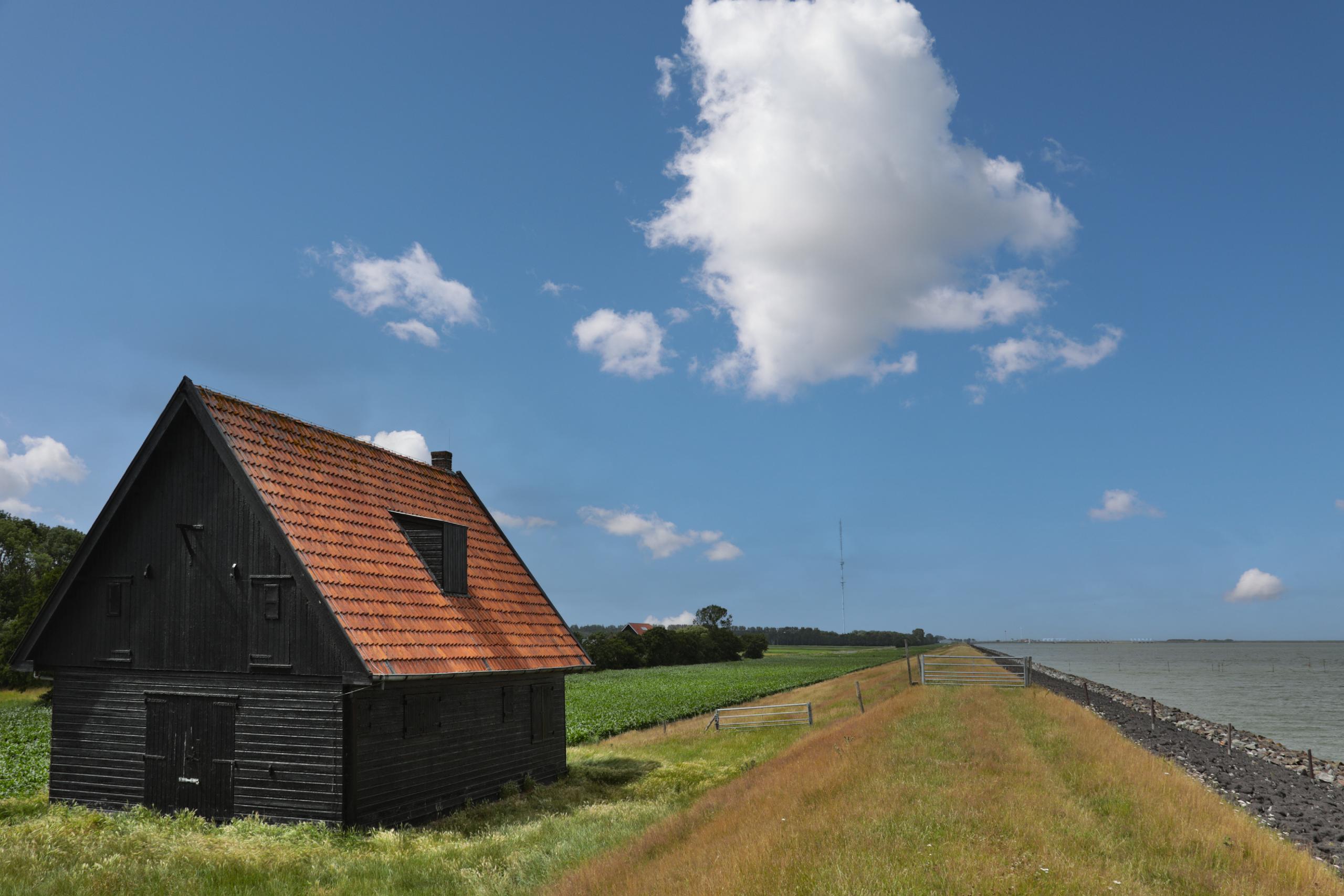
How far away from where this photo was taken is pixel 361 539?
1844 cm

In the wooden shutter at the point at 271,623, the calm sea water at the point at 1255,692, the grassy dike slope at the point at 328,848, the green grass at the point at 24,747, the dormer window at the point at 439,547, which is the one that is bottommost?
the calm sea water at the point at 1255,692

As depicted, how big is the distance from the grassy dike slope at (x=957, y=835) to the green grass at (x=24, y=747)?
684 inches

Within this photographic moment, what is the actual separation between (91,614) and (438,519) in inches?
302

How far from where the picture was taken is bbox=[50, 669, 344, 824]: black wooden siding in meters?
15.2

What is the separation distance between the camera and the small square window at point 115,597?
1773 centimetres

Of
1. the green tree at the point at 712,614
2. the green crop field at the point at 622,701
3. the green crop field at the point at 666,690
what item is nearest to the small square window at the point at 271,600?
the green crop field at the point at 622,701

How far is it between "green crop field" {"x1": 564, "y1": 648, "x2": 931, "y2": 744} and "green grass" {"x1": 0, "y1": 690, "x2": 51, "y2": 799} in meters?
16.4

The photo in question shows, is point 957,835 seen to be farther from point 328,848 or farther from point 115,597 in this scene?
point 115,597

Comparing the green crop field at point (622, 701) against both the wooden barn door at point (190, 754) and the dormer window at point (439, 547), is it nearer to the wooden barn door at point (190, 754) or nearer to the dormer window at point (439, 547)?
the wooden barn door at point (190, 754)

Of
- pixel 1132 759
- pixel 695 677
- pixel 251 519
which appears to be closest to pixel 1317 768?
pixel 1132 759

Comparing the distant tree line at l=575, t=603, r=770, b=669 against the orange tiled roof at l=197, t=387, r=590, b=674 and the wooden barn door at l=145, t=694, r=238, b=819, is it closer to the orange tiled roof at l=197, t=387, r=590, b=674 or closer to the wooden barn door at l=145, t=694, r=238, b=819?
the orange tiled roof at l=197, t=387, r=590, b=674

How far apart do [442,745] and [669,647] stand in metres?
86.6

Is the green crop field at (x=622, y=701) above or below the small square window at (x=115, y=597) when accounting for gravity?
below

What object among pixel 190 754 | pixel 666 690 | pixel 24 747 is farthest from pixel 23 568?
pixel 190 754
